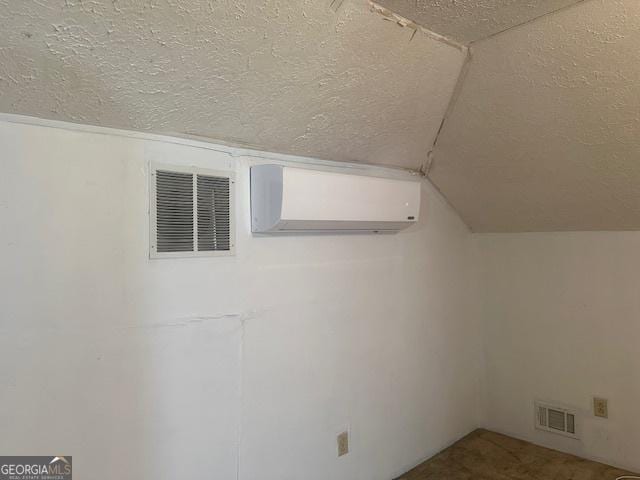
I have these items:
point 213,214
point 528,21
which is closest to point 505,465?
point 213,214

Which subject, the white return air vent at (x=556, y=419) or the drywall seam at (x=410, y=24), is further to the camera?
the white return air vent at (x=556, y=419)

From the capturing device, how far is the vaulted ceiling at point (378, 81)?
3.67 feet

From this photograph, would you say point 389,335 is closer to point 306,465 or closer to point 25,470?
point 306,465

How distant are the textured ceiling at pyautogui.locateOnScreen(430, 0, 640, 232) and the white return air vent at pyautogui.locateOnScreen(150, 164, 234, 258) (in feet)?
3.58

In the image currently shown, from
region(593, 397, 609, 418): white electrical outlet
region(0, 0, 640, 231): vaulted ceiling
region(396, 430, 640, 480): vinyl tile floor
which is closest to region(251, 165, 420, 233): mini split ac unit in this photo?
region(0, 0, 640, 231): vaulted ceiling

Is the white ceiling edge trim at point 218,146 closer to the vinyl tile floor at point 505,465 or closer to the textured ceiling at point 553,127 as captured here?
the textured ceiling at point 553,127

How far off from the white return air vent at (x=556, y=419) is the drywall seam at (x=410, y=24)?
1935 millimetres

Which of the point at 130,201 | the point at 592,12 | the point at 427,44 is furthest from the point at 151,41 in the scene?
the point at 592,12

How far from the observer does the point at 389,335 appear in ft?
7.23

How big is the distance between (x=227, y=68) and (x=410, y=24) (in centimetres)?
63

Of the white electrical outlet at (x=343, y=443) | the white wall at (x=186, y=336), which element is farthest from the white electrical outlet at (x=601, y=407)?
the white electrical outlet at (x=343, y=443)

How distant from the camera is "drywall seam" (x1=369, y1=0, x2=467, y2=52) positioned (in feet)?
4.55

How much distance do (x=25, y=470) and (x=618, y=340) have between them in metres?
2.50

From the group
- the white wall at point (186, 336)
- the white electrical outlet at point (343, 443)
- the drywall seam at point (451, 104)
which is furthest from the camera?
the white electrical outlet at point (343, 443)
